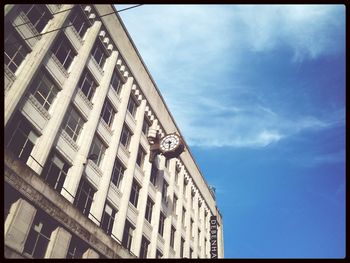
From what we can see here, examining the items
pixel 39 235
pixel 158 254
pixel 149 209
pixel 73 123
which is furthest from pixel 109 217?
pixel 158 254

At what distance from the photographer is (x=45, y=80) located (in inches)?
685

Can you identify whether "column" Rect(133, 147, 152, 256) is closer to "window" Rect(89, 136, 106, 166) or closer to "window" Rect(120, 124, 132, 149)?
"window" Rect(120, 124, 132, 149)

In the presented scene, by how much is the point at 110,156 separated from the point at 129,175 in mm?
2579

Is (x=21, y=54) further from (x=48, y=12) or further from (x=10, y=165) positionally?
(x=10, y=165)

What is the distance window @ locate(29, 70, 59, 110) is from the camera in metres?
16.6

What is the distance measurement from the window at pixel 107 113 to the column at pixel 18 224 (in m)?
10.1

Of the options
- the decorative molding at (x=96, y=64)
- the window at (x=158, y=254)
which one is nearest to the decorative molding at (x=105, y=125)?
the decorative molding at (x=96, y=64)

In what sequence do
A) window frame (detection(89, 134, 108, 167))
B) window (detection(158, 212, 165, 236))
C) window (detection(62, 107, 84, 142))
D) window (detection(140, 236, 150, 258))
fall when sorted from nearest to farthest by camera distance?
window (detection(62, 107, 84, 142))
window frame (detection(89, 134, 108, 167))
window (detection(140, 236, 150, 258))
window (detection(158, 212, 165, 236))

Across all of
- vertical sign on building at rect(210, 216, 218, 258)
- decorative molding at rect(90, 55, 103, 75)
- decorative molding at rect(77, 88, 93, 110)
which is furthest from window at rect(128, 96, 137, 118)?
vertical sign on building at rect(210, 216, 218, 258)

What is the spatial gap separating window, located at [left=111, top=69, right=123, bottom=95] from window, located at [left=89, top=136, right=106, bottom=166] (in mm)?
5554

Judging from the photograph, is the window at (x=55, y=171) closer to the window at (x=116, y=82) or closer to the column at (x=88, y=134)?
the column at (x=88, y=134)

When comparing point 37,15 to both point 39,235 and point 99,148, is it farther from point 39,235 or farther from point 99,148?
point 39,235

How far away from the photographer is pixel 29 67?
15625 mm

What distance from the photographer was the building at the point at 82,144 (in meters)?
13.8
